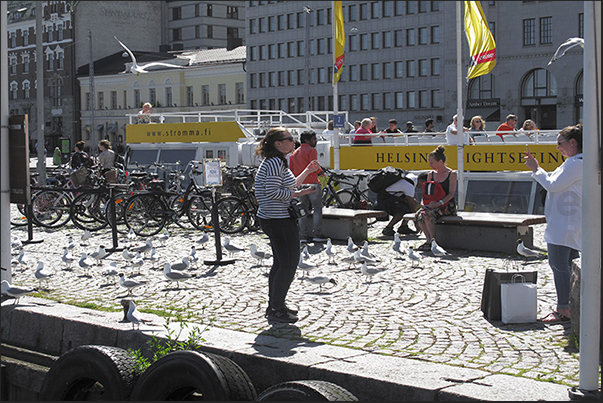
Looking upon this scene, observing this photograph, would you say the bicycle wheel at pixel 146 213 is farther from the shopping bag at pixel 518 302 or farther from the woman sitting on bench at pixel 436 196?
the shopping bag at pixel 518 302

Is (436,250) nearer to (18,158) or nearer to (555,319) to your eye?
(555,319)

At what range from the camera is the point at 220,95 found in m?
83.5

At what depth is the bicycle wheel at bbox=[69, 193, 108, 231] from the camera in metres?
17.9

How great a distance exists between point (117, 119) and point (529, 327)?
273 ft

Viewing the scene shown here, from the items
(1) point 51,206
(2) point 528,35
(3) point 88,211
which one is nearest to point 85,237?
(3) point 88,211

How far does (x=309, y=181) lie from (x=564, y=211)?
22.8 feet

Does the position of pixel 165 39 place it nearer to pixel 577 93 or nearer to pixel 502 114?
pixel 502 114

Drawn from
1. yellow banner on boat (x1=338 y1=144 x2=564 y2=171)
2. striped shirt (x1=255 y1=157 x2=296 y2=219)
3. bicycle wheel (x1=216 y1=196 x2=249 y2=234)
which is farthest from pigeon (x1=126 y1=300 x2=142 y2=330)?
yellow banner on boat (x1=338 y1=144 x2=564 y2=171)

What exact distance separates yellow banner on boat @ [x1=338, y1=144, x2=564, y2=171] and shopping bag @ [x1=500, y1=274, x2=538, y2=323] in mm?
10596

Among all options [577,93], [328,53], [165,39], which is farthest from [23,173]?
[165,39]

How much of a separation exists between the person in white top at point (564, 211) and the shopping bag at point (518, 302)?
0.52ft

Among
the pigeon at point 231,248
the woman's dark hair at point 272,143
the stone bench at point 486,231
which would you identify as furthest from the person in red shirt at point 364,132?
the woman's dark hair at point 272,143

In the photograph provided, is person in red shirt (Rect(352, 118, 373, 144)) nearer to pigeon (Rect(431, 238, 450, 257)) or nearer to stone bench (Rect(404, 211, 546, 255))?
stone bench (Rect(404, 211, 546, 255))

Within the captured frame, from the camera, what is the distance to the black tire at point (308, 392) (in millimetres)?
5938
